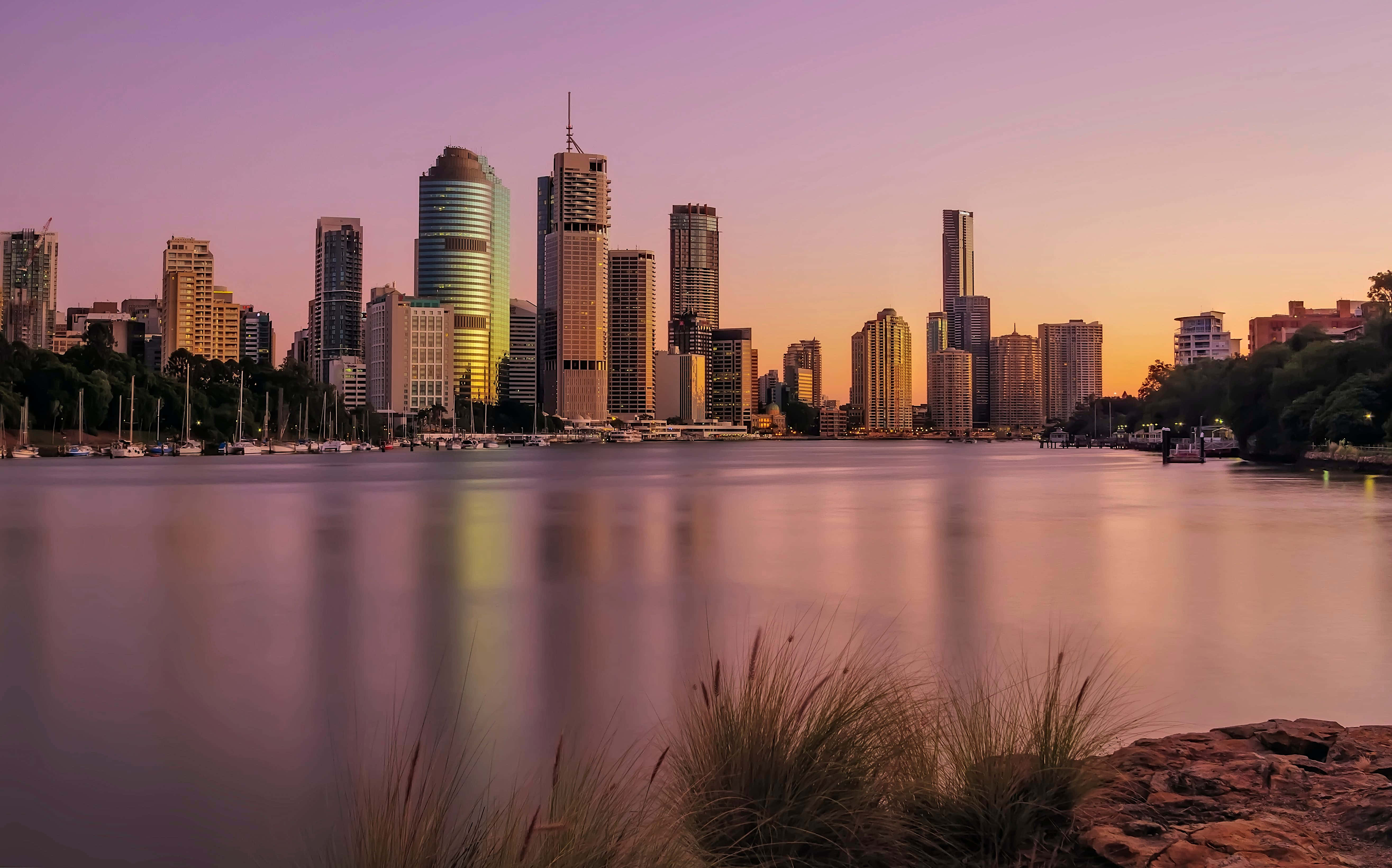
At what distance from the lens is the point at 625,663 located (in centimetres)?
1496

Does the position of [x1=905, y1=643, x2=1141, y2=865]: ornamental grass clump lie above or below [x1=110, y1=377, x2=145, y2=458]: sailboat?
below

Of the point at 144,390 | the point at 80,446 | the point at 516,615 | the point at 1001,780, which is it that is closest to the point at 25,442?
the point at 80,446

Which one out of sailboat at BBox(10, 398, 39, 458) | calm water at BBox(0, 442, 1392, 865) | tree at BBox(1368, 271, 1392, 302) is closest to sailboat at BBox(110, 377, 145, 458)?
sailboat at BBox(10, 398, 39, 458)

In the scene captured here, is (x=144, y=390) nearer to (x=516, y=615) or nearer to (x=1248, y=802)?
(x=516, y=615)

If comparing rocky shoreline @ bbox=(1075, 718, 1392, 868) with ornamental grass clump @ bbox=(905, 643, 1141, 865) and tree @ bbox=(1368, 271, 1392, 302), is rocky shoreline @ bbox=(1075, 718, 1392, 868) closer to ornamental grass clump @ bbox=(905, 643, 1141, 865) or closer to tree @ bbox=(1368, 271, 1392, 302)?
ornamental grass clump @ bbox=(905, 643, 1141, 865)

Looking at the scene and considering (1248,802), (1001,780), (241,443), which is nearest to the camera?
(1001,780)

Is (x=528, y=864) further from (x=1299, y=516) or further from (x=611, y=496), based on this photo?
(x=611, y=496)

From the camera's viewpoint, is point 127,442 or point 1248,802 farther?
point 127,442

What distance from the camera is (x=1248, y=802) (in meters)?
7.38

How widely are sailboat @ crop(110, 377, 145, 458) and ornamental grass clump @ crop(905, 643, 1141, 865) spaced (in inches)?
5583

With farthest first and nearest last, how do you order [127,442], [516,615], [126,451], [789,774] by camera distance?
[127,442]
[126,451]
[516,615]
[789,774]

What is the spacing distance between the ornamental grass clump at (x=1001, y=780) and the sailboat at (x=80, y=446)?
461ft

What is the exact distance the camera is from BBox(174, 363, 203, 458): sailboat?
5758 inches

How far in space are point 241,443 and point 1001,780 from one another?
541ft
